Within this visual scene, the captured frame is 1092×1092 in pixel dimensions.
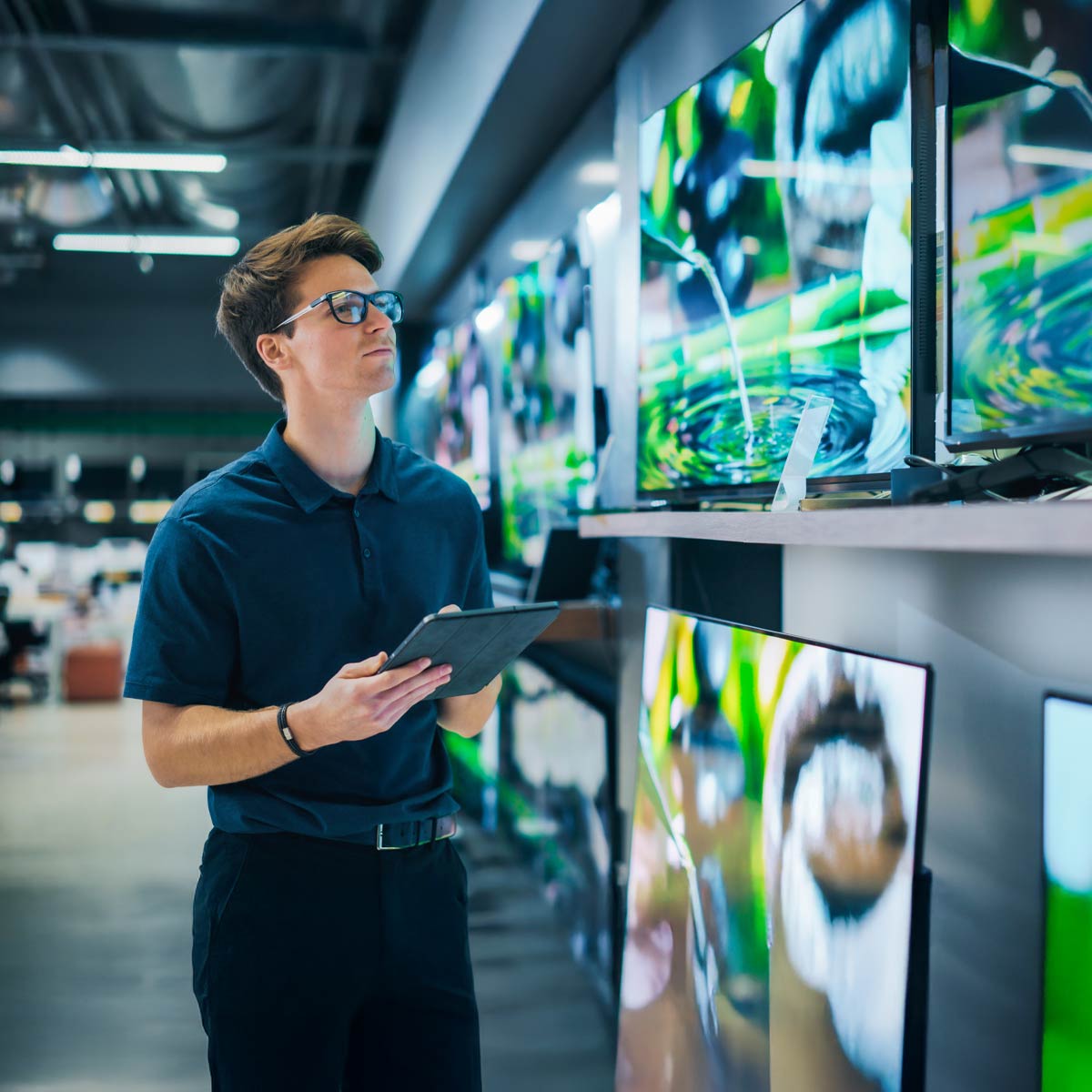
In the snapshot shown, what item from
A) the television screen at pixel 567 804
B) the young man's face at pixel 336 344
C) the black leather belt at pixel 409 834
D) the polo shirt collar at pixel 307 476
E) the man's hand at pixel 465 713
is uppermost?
the young man's face at pixel 336 344

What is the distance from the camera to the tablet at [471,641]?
126 centimetres

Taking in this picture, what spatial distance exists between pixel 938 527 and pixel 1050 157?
399mm

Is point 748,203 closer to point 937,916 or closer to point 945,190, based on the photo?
point 945,190

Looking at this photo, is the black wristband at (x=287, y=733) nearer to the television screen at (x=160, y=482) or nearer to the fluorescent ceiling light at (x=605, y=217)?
the fluorescent ceiling light at (x=605, y=217)

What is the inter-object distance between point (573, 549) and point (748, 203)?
5.05 ft

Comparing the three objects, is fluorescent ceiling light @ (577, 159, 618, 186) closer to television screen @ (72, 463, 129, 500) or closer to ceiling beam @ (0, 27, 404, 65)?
ceiling beam @ (0, 27, 404, 65)

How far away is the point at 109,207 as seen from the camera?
310 inches

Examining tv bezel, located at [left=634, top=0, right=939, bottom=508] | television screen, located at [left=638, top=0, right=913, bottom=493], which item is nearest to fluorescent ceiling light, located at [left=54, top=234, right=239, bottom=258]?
television screen, located at [left=638, top=0, right=913, bottom=493]

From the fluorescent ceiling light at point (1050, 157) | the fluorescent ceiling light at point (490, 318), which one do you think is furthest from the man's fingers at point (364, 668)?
the fluorescent ceiling light at point (490, 318)

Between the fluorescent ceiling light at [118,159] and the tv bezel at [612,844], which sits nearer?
the tv bezel at [612,844]

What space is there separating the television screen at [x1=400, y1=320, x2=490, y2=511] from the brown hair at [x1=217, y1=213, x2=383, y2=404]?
2.55 m

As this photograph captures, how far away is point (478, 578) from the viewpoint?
1.74 meters

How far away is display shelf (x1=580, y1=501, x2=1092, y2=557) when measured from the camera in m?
0.79

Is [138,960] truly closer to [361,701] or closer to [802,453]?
[361,701]
